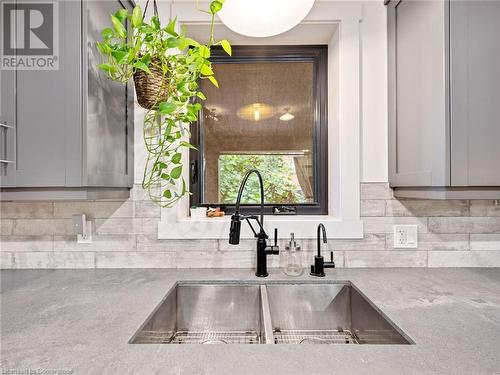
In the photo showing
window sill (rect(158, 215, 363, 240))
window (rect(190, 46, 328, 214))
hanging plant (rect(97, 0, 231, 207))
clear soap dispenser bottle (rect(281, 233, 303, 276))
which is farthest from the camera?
window (rect(190, 46, 328, 214))

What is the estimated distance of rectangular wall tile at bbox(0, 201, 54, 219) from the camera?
145cm

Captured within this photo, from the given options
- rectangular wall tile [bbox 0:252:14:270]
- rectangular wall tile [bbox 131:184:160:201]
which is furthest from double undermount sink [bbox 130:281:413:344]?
rectangular wall tile [bbox 0:252:14:270]

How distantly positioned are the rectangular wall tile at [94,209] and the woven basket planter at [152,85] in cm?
55

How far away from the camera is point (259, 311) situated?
1.23 metres

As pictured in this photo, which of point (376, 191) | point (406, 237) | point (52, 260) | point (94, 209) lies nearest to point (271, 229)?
point (376, 191)

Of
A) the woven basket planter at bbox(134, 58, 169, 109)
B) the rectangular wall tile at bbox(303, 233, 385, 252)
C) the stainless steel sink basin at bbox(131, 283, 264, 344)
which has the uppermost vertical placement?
the woven basket planter at bbox(134, 58, 169, 109)

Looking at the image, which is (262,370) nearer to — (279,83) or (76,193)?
(76,193)

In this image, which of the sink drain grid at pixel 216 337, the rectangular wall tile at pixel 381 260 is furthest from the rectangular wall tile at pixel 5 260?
the rectangular wall tile at pixel 381 260

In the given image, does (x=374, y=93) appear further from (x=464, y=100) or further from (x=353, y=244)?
(x=353, y=244)

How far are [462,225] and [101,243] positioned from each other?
5.82 feet

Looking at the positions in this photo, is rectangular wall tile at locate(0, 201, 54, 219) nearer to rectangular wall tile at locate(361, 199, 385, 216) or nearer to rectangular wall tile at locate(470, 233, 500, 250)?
rectangular wall tile at locate(361, 199, 385, 216)

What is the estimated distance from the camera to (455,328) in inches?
32.6

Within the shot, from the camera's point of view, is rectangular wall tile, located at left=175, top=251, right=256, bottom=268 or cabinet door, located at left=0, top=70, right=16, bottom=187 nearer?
cabinet door, located at left=0, top=70, right=16, bottom=187

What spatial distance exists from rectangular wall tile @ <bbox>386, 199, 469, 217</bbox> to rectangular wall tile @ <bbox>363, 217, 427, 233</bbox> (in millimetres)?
25
